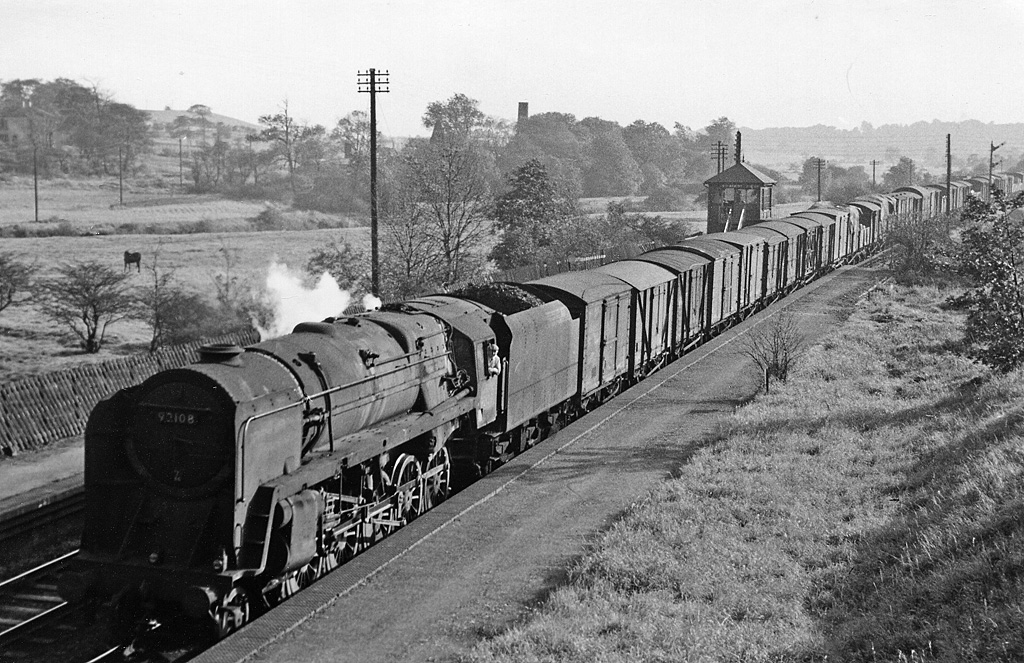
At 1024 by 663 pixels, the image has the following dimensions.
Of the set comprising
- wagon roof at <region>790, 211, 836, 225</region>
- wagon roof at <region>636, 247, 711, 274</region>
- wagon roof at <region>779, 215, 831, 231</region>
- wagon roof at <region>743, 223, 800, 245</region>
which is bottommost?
wagon roof at <region>636, 247, 711, 274</region>

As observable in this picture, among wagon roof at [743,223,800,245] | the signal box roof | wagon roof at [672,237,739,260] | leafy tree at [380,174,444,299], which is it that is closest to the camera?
wagon roof at [672,237,739,260]

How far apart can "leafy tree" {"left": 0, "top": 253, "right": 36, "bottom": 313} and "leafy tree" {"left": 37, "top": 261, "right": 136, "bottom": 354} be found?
99 centimetres

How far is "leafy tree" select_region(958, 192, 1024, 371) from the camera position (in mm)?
22250

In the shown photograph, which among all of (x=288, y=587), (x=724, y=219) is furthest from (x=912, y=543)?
(x=724, y=219)

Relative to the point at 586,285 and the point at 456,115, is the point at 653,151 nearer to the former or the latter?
the point at 456,115

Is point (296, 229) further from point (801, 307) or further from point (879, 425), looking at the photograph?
point (879, 425)

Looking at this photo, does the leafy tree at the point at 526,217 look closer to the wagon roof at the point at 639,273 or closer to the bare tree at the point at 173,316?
the bare tree at the point at 173,316

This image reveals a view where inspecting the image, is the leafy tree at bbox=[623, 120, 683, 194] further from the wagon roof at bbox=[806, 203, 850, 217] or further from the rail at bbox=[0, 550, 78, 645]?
the rail at bbox=[0, 550, 78, 645]

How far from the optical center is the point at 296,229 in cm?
7100

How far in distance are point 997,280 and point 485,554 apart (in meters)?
16.9

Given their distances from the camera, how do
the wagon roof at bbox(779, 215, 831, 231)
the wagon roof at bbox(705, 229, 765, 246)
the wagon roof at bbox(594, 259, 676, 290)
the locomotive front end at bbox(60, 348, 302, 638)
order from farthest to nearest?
the wagon roof at bbox(779, 215, 831, 231), the wagon roof at bbox(705, 229, 765, 246), the wagon roof at bbox(594, 259, 676, 290), the locomotive front end at bbox(60, 348, 302, 638)

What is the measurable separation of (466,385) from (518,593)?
442 centimetres

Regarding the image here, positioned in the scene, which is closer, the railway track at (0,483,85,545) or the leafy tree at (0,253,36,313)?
the railway track at (0,483,85,545)

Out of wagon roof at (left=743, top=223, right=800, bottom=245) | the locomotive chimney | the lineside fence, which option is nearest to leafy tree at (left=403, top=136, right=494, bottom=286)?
wagon roof at (left=743, top=223, right=800, bottom=245)
